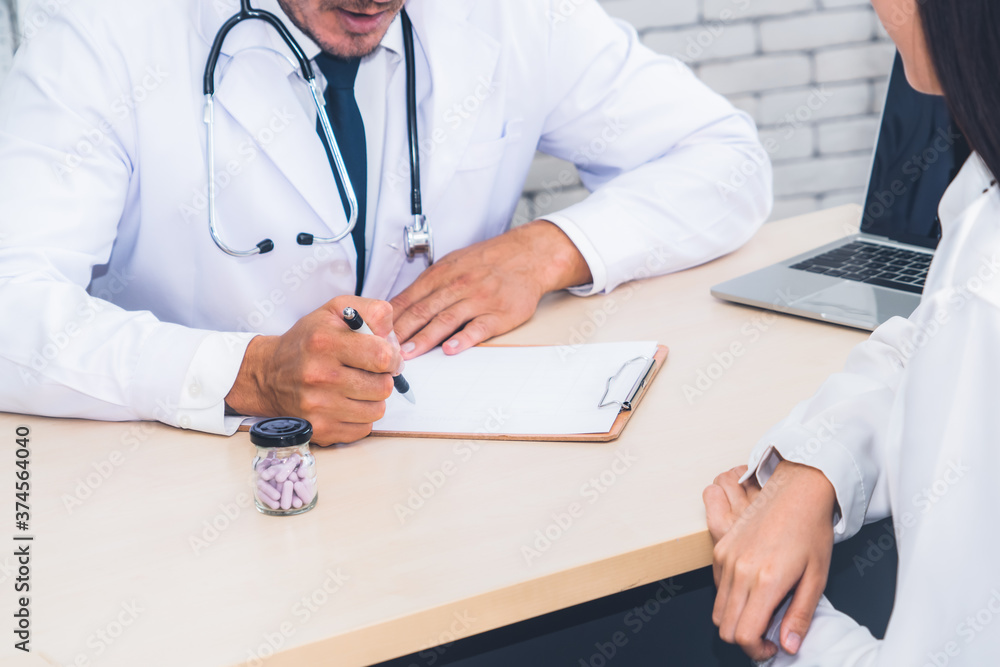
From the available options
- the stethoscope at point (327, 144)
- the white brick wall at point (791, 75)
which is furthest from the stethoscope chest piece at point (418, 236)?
the white brick wall at point (791, 75)

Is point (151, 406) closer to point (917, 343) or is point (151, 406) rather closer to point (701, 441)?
point (701, 441)

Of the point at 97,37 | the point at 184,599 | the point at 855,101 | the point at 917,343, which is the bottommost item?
the point at 855,101

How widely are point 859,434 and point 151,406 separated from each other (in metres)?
0.66

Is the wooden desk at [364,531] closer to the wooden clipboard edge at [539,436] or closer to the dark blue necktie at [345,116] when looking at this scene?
the wooden clipboard edge at [539,436]

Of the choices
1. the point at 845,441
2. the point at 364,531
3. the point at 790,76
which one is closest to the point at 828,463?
the point at 845,441

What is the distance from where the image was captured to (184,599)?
2.07 feet

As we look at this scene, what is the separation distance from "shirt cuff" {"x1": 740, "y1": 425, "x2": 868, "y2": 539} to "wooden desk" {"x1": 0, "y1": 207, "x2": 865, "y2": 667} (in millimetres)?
46

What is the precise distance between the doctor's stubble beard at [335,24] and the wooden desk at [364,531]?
1.78ft

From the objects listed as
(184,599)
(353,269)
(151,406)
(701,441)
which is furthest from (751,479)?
(353,269)

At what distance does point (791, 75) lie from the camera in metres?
2.16

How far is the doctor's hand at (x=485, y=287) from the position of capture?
106cm


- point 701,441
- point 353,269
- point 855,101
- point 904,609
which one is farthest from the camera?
point 855,101

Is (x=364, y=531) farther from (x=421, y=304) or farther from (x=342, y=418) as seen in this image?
(x=421, y=304)

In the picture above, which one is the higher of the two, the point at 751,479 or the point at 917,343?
the point at 917,343
